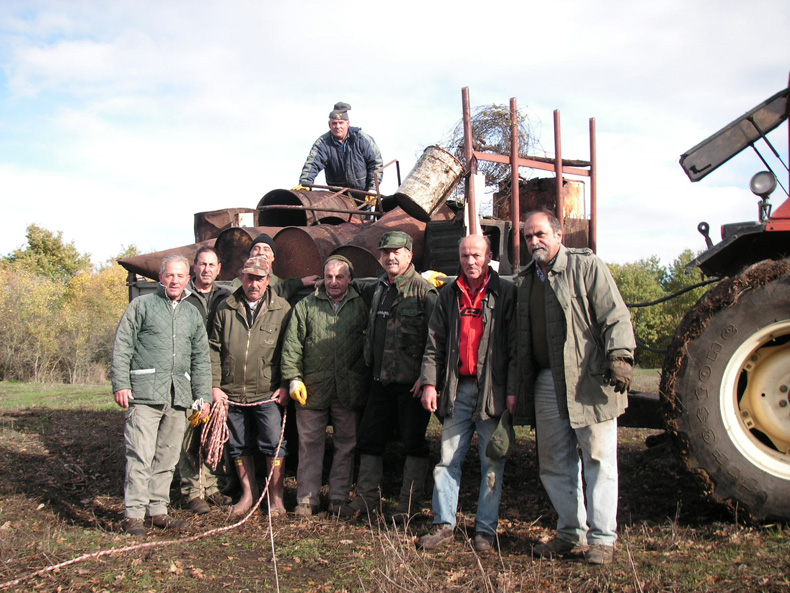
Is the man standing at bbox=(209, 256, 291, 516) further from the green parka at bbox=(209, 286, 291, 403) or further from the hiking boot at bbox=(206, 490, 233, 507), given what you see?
the hiking boot at bbox=(206, 490, 233, 507)

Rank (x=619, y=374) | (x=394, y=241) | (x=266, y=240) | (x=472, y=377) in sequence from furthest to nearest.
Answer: (x=266, y=240), (x=394, y=241), (x=472, y=377), (x=619, y=374)

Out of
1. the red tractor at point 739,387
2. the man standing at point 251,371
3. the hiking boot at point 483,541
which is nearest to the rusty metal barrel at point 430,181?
the man standing at point 251,371

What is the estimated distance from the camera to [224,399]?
4.94m

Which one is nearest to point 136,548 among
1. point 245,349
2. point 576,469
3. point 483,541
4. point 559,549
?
point 245,349

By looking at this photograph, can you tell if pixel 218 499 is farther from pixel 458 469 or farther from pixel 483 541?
pixel 483 541

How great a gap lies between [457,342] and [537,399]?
0.60 metres

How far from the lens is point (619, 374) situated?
3412mm

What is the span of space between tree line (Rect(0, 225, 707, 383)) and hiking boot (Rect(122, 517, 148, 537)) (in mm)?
14166

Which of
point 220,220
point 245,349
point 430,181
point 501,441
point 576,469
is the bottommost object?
point 576,469

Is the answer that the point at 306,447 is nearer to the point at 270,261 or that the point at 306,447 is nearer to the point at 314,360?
the point at 314,360

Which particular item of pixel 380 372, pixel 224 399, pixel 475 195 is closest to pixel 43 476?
pixel 224 399

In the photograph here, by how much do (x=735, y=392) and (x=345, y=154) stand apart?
4899 mm

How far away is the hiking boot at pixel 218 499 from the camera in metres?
5.21

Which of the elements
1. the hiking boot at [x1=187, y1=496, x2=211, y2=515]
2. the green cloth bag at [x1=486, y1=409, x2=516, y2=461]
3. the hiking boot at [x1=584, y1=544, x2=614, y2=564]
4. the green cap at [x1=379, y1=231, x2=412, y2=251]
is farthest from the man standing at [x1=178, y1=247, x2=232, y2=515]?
the hiking boot at [x1=584, y1=544, x2=614, y2=564]
